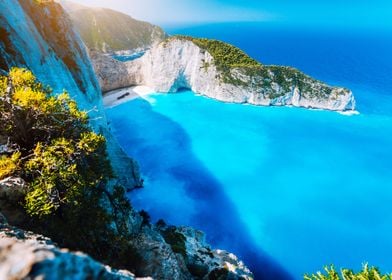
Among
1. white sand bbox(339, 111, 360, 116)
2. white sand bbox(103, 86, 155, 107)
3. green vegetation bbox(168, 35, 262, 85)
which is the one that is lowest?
white sand bbox(103, 86, 155, 107)

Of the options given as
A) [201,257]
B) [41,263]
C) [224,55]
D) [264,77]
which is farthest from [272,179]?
[224,55]

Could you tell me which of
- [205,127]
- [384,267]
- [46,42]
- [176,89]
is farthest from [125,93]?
[384,267]

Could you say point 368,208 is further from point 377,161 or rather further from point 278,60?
point 278,60

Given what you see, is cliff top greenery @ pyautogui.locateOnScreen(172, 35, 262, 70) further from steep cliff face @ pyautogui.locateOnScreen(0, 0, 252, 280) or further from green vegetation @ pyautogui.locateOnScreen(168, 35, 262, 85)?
steep cliff face @ pyautogui.locateOnScreen(0, 0, 252, 280)

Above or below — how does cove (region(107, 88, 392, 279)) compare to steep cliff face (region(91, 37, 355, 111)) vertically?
below

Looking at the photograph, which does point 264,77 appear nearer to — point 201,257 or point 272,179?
point 272,179

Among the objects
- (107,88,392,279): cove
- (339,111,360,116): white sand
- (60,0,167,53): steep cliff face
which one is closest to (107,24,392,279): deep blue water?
(107,88,392,279): cove
